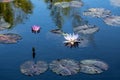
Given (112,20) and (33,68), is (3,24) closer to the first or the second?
(33,68)

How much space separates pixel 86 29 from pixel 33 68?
3.73 feet

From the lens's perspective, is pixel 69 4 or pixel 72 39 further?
pixel 69 4

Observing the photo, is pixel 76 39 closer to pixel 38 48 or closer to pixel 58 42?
pixel 58 42

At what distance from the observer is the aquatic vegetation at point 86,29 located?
3803 millimetres

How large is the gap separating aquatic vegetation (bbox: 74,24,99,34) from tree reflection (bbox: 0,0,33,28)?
90cm

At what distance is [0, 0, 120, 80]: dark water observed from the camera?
2986mm

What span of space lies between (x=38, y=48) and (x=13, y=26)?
0.80m

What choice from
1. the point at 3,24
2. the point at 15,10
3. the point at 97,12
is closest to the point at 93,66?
the point at 97,12

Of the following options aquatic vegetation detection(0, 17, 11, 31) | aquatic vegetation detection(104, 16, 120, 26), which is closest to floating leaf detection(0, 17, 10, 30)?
aquatic vegetation detection(0, 17, 11, 31)

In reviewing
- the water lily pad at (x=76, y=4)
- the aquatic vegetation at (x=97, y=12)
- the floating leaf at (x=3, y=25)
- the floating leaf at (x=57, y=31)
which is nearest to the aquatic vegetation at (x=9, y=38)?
the floating leaf at (x=3, y=25)

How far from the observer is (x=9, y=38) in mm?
3668

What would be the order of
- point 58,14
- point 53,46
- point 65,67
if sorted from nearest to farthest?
point 65,67 → point 53,46 → point 58,14

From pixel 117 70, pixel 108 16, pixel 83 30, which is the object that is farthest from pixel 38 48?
pixel 108 16

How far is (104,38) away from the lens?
144 inches
